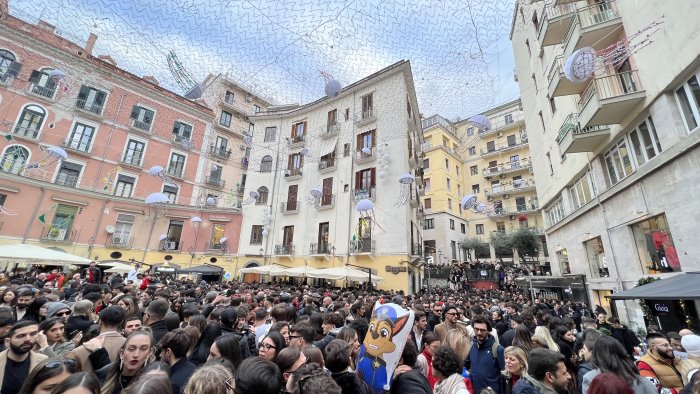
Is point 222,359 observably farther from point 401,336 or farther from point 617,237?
point 617,237

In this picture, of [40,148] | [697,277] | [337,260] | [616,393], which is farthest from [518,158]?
[40,148]

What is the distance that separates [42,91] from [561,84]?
→ 2923 cm

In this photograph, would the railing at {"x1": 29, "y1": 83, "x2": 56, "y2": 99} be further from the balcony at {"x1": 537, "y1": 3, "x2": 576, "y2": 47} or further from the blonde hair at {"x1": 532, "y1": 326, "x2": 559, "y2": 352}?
the balcony at {"x1": 537, "y1": 3, "x2": 576, "y2": 47}

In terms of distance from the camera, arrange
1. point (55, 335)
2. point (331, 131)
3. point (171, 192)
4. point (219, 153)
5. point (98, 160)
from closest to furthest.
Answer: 1. point (55, 335)
2. point (98, 160)
3. point (331, 131)
4. point (171, 192)
5. point (219, 153)

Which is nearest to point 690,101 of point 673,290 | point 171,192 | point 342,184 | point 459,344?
point 673,290

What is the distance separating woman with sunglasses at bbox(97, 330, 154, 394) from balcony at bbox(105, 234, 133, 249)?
22.5m

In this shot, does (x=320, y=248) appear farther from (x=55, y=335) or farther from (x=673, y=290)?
(x=55, y=335)

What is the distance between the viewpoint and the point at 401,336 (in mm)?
2393

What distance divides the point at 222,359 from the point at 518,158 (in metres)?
34.7

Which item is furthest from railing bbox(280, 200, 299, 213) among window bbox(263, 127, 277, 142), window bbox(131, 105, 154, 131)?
window bbox(131, 105, 154, 131)

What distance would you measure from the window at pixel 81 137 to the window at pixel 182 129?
539cm

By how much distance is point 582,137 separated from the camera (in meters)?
9.96

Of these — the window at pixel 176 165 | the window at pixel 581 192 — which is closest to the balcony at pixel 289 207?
the window at pixel 176 165

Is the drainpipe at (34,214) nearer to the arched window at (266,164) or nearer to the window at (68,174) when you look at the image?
the window at (68,174)
